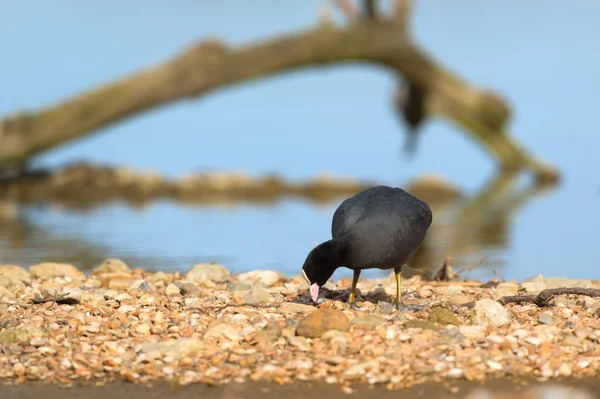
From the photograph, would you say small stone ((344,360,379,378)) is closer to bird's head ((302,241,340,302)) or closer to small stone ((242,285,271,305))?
bird's head ((302,241,340,302))

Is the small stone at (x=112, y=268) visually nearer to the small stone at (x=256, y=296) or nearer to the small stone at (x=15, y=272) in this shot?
the small stone at (x=15, y=272)

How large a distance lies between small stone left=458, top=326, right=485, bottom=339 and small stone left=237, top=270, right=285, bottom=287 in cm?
219

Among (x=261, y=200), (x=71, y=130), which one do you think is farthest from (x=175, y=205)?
(x=71, y=130)

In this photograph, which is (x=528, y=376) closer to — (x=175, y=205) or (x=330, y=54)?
(x=175, y=205)

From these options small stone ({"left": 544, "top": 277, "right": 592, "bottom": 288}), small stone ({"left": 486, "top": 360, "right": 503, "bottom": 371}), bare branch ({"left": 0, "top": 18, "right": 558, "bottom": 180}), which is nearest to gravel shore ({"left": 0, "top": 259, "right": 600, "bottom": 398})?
small stone ({"left": 486, "top": 360, "right": 503, "bottom": 371})

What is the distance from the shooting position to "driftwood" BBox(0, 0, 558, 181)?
1477cm

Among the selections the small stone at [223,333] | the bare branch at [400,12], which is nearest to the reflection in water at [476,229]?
the small stone at [223,333]

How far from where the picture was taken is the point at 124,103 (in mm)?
14766

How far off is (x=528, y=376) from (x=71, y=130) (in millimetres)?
12107

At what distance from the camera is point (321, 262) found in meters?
5.04

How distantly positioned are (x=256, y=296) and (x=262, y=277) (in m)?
1.09

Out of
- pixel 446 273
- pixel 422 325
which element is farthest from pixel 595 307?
pixel 446 273

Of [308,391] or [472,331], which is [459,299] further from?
[308,391]

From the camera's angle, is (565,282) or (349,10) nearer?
(565,282)
